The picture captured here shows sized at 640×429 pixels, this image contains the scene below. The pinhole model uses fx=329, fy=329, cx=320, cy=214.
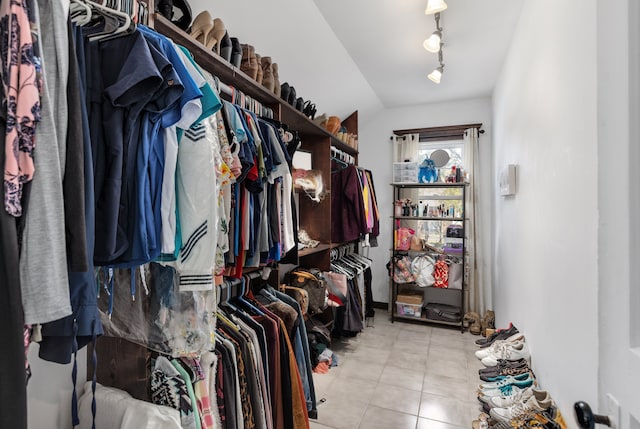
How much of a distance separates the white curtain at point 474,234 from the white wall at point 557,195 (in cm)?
141

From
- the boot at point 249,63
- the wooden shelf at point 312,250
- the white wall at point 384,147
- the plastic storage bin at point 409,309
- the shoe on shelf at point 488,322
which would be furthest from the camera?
the white wall at point 384,147

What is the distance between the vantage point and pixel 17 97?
591mm

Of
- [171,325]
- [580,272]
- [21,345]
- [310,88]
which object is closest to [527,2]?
[310,88]

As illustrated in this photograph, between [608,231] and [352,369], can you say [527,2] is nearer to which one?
[608,231]

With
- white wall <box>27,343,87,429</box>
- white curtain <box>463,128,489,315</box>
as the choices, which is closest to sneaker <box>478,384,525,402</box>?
white curtain <box>463,128,489,315</box>

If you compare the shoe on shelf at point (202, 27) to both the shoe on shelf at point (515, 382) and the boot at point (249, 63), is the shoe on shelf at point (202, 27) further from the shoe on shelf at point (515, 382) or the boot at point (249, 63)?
the shoe on shelf at point (515, 382)

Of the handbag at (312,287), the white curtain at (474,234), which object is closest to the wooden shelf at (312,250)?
the handbag at (312,287)

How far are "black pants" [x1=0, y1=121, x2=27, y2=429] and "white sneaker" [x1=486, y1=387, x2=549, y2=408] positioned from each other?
6.67 feet

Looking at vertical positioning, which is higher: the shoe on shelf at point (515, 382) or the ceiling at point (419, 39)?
the ceiling at point (419, 39)

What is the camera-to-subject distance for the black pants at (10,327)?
0.55 metres

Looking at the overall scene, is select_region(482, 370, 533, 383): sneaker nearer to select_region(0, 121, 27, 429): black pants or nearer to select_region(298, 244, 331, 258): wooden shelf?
select_region(298, 244, 331, 258): wooden shelf

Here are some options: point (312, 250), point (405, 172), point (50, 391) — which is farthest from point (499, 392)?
point (405, 172)

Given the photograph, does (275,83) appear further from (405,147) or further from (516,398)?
(405,147)

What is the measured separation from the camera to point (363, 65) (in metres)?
3.11
